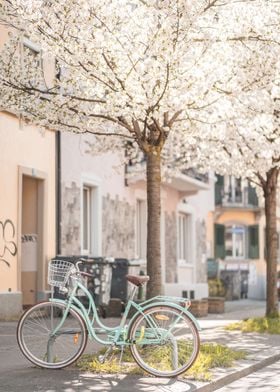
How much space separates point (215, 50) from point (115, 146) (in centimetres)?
598

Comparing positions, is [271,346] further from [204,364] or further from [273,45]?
[273,45]

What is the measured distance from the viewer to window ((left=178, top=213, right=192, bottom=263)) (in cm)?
2811

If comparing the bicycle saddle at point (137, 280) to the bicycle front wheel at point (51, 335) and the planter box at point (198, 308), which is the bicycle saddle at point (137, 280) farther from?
the planter box at point (198, 308)

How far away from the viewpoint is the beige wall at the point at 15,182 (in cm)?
1628

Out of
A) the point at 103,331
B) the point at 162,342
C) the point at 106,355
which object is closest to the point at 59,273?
the point at 103,331

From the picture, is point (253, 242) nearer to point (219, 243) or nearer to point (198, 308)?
point (219, 243)

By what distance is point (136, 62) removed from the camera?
32.8ft

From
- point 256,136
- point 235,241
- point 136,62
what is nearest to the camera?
point 136,62

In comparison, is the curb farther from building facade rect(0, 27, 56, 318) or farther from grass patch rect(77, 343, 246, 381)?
building facade rect(0, 27, 56, 318)

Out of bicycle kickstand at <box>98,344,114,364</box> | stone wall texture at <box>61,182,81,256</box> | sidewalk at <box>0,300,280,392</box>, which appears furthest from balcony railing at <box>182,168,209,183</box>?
bicycle kickstand at <box>98,344,114,364</box>

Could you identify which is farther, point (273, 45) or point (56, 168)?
point (56, 168)

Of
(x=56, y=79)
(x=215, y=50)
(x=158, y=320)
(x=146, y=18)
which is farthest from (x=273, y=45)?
(x=158, y=320)

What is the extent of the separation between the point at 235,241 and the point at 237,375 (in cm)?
3557

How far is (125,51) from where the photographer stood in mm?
9984
